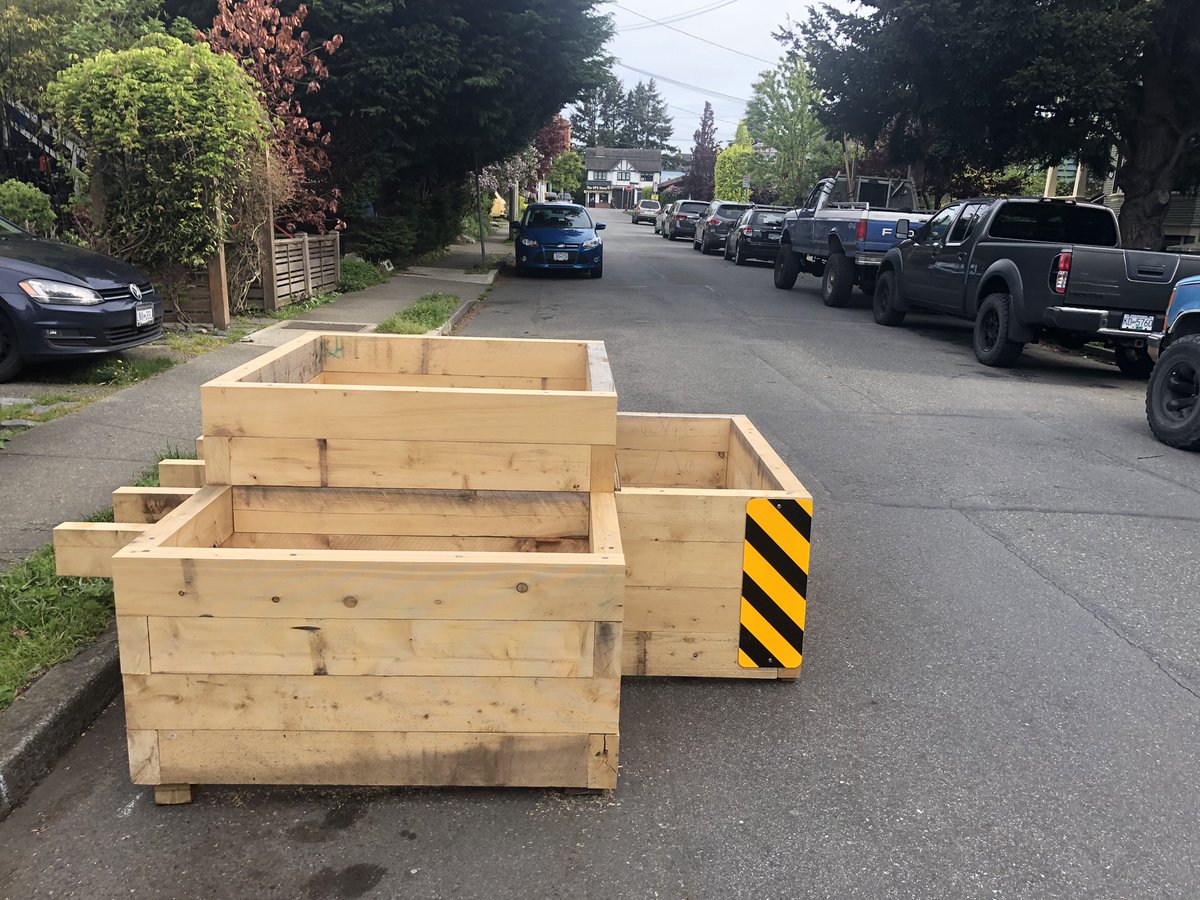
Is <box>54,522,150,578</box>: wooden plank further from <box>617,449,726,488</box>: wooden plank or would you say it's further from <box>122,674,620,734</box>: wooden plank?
<box>617,449,726,488</box>: wooden plank

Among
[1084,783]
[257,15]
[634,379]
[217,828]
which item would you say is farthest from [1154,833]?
[257,15]

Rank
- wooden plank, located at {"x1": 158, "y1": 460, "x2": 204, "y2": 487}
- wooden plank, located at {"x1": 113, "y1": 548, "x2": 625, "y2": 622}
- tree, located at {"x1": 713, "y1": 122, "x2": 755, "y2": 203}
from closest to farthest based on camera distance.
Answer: wooden plank, located at {"x1": 113, "y1": 548, "x2": 625, "y2": 622}
wooden plank, located at {"x1": 158, "y1": 460, "x2": 204, "y2": 487}
tree, located at {"x1": 713, "y1": 122, "x2": 755, "y2": 203}

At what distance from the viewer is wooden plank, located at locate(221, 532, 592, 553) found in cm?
363

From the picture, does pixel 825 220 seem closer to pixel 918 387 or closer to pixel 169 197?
pixel 918 387

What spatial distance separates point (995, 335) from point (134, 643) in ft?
35.6

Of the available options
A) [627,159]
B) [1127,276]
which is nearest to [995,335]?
[1127,276]

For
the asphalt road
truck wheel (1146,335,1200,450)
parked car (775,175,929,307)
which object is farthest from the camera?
parked car (775,175,929,307)

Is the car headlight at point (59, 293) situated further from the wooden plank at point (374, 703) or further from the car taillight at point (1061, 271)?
the car taillight at point (1061, 271)

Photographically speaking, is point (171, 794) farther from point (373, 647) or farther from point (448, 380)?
point (448, 380)

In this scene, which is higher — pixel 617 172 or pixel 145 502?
pixel 617 172

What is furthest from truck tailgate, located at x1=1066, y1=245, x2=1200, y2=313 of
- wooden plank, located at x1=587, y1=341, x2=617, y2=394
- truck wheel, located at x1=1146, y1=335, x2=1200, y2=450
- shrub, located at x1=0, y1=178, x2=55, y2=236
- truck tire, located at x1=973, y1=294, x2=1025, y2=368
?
shrub, located at x1=0, y1=178, x2=55, y2=236

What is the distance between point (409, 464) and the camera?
3.55 metres

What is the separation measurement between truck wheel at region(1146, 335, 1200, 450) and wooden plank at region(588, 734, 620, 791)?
21.5 ft

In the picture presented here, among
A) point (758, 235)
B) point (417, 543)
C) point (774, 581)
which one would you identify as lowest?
point (774, 581)
